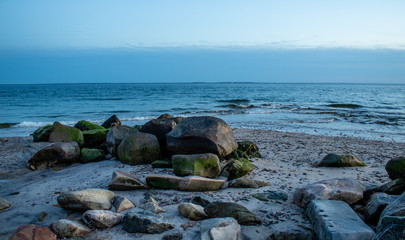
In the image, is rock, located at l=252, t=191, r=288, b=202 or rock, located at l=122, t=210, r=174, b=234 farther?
rock, located at l=252, t=191, r=288, b=202

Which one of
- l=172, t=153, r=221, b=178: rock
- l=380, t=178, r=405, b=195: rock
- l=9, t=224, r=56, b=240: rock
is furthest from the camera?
l=172, t=153, r=221, b=178: rock

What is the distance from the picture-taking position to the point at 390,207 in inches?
123

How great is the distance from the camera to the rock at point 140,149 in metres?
6.61

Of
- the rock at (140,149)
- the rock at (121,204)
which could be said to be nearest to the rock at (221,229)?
the rock at (121,204)

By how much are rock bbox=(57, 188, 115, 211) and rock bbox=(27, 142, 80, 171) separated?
3358 millimetres

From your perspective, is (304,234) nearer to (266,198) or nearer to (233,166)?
(266,198)

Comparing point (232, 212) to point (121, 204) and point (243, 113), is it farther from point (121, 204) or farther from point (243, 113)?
point (243, 113)

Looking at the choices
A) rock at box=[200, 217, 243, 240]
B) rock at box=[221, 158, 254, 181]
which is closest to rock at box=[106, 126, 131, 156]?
rock at box=[221, 158, 254, 181]

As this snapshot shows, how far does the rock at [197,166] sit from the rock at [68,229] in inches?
86.3

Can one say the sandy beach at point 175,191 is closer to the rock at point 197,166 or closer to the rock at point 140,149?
the rock at point 140,149

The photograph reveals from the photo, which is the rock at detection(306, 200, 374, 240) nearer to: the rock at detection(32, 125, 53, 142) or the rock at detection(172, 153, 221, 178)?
the rock at detection(172, 153, 221, 178)

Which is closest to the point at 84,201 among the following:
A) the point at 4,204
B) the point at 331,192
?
the point at 4,204

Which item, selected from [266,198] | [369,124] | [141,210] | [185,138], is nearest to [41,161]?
[185,138]

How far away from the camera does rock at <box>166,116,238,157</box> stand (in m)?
6.18
